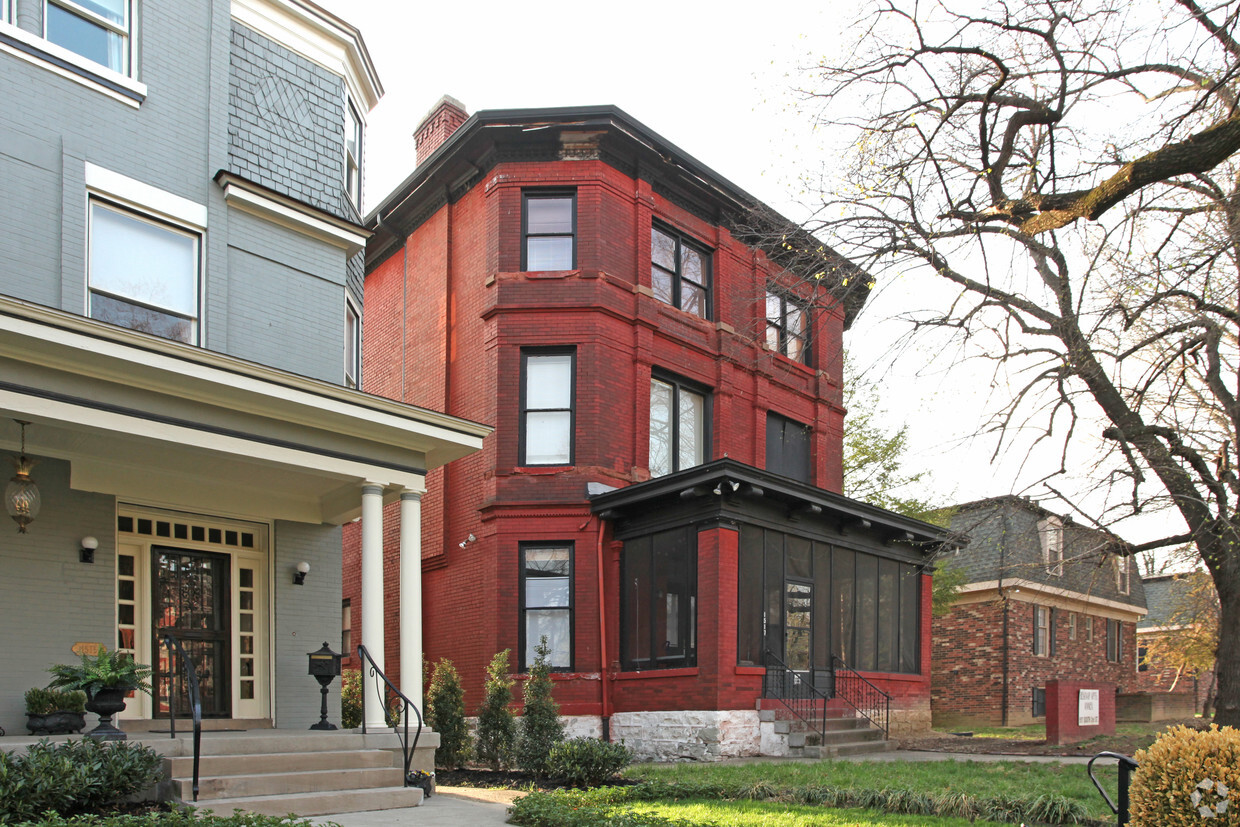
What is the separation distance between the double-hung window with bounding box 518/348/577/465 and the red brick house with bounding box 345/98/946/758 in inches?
1.6

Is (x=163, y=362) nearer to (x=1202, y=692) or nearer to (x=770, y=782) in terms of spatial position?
(x=770, y=782)

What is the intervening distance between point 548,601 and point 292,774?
826 centimetres

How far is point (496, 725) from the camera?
14602 mm

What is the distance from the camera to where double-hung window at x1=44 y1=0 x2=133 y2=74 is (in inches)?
456

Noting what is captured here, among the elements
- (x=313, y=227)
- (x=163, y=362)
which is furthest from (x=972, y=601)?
(x=163, y=362)

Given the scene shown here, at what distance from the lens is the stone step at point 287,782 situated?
8.94 metres

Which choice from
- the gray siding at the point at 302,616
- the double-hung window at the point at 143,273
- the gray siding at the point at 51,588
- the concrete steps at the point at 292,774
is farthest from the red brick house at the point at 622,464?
the gray siding at the point at 51,588

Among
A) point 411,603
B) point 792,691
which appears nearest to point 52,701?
point 411,603

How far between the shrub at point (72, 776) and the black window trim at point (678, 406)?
11.4m

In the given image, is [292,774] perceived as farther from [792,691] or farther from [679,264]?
[679,264]

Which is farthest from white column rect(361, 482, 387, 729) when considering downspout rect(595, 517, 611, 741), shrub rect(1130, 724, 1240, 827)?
shrub rect(1130, 724, 1240, 827)

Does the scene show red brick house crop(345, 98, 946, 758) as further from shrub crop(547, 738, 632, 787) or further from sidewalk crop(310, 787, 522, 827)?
sidewalk crop(310, 787, 522, 827)

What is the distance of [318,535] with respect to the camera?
13.5 metres

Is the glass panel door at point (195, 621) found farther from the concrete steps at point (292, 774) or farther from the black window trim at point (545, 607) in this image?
the black window trim at point (545, 607)
